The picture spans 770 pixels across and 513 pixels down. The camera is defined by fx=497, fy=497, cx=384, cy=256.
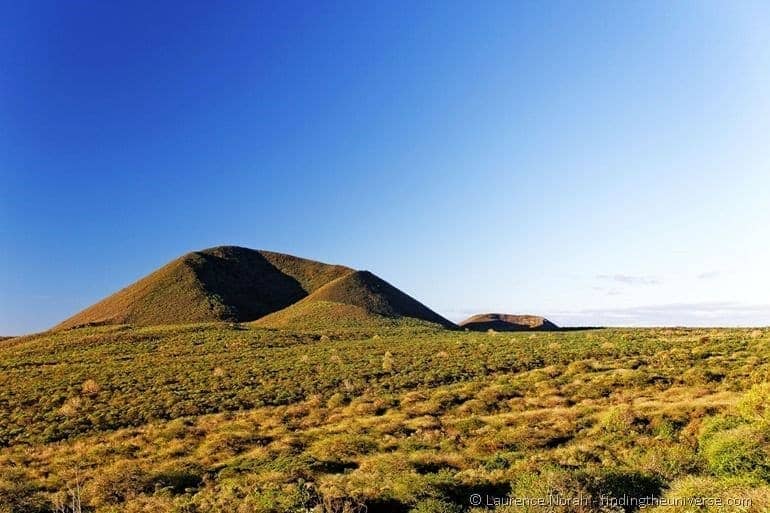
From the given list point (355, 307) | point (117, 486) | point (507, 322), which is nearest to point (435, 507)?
point (117, 486)

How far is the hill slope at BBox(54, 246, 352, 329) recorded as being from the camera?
9744 cm

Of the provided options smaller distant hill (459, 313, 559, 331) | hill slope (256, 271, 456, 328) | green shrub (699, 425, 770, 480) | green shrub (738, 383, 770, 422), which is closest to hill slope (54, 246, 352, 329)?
hill slope (256, 271, 456, 328)

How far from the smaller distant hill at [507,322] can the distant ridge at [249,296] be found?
15.2 m

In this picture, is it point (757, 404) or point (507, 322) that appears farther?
point (507, 322)

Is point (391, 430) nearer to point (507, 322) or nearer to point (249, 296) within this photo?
→ point (249, 296)

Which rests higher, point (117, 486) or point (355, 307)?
point (355, 307)

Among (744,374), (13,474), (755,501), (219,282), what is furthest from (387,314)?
(755,501)

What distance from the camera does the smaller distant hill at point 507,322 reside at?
415 feet

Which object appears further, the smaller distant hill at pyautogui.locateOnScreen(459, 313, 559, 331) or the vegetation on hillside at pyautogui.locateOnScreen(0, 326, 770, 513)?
the smaller distant hill at pyautogui.locateOnScreen(459, 313, 559, 331)

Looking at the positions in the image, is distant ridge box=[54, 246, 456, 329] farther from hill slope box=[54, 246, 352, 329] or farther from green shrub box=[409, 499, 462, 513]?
green shrub box=[409, 499, 462, 513]

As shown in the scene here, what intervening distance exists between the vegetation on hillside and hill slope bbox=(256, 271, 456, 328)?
41.4 metres

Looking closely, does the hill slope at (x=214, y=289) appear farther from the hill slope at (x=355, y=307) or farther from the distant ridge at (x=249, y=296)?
the hill slope at (x=355, y=307)

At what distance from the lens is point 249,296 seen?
384 feet

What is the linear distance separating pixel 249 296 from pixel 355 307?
3372 cm
